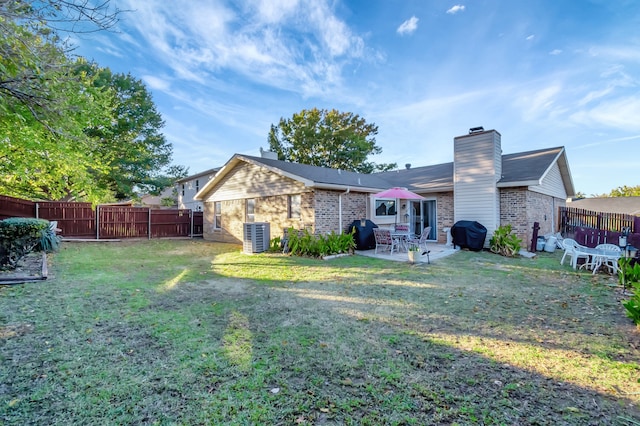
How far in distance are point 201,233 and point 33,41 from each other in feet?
52.2

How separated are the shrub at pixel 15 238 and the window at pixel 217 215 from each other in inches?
361

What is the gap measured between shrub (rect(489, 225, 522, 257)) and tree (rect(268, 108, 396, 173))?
19883mm

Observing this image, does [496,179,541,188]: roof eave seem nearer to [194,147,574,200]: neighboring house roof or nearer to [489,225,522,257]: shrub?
[194,147,574,200]: neighboring house roof

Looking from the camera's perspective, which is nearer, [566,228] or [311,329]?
[311,329]

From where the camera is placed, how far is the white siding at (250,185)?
39.0ft

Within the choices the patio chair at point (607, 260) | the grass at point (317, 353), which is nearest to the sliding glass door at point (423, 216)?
the patio chair at point (607, 260)

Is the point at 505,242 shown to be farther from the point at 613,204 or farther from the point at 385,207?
the point at 613,204

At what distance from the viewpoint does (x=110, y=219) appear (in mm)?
16094

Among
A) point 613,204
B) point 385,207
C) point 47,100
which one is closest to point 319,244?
point 385,207

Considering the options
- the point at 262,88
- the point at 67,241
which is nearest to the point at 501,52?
the point at 262,88

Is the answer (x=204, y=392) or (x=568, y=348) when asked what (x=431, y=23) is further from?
(x=204, y=392)

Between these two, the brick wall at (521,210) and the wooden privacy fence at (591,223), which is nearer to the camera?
the wooden privacy fence at (591,223)

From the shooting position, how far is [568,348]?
338cm

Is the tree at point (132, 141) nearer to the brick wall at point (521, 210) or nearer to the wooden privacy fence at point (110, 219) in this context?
the wooden privacy fence at point (110, 219)
